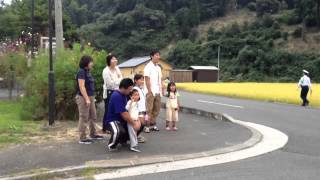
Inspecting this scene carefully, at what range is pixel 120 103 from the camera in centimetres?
912

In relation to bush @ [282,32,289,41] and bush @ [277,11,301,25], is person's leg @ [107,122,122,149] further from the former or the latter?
bush @ [277,11,301,25]

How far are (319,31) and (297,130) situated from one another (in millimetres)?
89065

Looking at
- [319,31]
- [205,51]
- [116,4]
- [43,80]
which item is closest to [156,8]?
[116,4]

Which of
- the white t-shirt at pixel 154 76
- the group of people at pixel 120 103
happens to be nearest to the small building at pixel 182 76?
the white t-shirt at pixel 154 76

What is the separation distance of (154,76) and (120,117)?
268cm

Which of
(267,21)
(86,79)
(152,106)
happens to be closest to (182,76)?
(267,21)

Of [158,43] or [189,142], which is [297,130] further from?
[158,43]

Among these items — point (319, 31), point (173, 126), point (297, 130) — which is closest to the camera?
point (173, 126)

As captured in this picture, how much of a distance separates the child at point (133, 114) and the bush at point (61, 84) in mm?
4041

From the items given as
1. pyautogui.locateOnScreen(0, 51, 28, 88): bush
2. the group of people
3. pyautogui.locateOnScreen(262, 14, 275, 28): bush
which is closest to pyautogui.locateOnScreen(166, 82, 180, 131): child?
the group of people

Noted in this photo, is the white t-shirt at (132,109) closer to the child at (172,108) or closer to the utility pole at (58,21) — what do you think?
the child at (172,108)

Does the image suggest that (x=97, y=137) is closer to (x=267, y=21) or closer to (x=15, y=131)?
(x=15, y=131)

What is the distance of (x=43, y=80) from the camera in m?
13.3

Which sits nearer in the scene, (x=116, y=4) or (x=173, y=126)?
(x=173, y=126)
